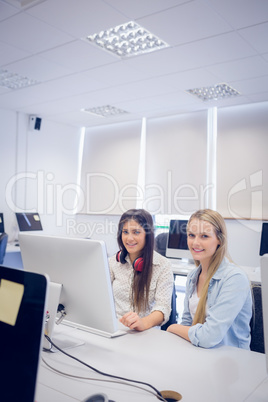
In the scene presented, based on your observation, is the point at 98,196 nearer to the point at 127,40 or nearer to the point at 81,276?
the point at 127,40

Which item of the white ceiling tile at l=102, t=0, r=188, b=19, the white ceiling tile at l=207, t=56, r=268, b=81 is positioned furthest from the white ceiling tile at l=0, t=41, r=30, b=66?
the white ceiling tile at l=207, t=56, r=268, b=81

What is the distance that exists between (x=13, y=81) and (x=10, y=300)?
4.07 m

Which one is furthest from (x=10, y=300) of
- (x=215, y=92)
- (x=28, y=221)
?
(x=28, y=221)

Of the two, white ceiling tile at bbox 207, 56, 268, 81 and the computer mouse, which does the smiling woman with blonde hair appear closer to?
the computer mouse

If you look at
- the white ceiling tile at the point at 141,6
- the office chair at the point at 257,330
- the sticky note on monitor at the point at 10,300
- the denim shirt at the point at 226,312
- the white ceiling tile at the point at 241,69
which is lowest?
the office chair at the point at 257,330

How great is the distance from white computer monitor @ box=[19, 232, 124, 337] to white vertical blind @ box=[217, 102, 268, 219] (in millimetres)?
3773

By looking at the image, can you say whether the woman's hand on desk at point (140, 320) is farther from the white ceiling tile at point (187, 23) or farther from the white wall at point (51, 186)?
the white wall at point (51, 186)

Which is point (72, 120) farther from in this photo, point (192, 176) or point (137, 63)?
point (137, 63)

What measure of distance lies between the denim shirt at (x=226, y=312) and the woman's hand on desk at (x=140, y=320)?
244 mm

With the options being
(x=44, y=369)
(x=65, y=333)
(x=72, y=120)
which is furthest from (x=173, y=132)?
(x=44, y=369)

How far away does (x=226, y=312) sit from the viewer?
4.99 feet

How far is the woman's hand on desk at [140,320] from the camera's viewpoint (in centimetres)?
163

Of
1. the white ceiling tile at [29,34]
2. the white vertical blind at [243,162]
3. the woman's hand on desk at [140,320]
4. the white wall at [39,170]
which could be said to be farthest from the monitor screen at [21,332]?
the white wall at [39,170]

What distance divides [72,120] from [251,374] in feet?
17.6
